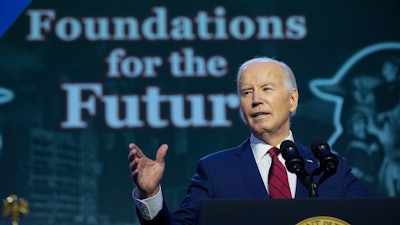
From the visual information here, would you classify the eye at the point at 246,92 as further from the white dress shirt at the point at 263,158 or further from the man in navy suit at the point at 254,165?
the white dress shirt at the point at 263,158

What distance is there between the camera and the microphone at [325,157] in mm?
1664

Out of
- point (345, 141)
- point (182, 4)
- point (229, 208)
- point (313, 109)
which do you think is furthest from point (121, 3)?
point (229, 208)

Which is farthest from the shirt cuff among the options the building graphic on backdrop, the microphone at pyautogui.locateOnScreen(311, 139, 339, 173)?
the building graphic on backdrop

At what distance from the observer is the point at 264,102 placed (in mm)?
2072

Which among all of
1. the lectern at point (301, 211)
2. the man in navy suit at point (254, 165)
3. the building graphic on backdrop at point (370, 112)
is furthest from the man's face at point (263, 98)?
the building graphic on backdrop at point (370, 112)

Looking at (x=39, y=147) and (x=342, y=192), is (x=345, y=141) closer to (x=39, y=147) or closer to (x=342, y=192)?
(x=39, y=147)

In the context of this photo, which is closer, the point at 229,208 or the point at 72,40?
the point at 229,208

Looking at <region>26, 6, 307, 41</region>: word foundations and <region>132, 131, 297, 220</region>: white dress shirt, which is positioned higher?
<region>26, 6, 307, 41</region>: word foundations

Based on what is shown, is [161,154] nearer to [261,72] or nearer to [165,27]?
[261,72]

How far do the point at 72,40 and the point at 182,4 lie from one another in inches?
28.2

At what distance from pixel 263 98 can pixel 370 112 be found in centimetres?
212

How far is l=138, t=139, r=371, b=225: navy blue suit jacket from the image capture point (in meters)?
1.92

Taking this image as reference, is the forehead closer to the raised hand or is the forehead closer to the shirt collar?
the shirt collar

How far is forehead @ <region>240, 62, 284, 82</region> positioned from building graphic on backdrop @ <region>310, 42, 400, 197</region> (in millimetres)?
1953
